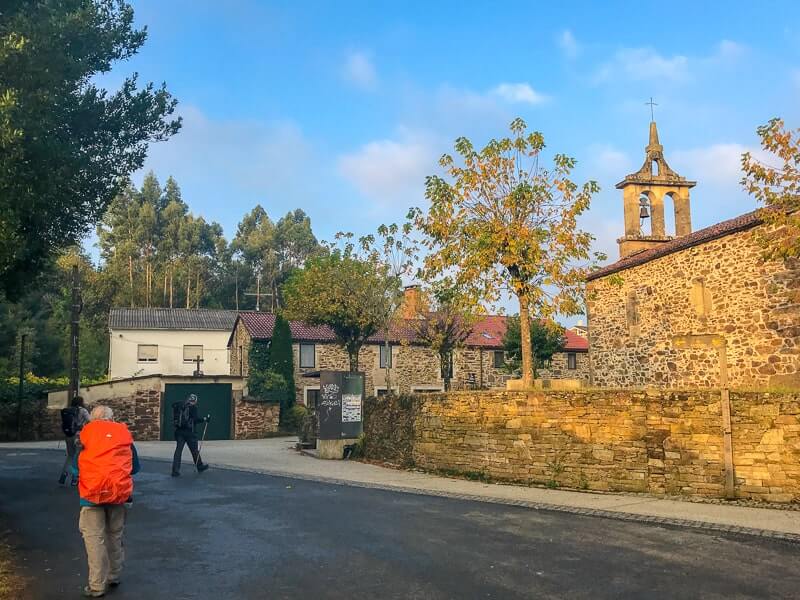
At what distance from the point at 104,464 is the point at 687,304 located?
1855 cm

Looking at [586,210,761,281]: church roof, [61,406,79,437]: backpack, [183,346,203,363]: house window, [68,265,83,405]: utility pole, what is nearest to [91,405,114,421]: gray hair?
[61,406,79,437]: backpack

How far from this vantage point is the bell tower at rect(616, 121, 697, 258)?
27719mm

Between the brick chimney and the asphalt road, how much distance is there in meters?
18.9

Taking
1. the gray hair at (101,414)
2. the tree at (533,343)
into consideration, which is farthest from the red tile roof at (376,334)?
the gray hair at (101,414)

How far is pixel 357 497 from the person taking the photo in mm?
11469

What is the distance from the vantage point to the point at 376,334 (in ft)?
125

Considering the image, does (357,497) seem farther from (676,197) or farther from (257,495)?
(676,197)

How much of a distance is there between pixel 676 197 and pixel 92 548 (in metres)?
26.8

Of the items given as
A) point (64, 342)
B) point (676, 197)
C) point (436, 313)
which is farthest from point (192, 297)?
point (676, 197)

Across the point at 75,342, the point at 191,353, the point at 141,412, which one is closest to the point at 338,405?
the point at 75,342

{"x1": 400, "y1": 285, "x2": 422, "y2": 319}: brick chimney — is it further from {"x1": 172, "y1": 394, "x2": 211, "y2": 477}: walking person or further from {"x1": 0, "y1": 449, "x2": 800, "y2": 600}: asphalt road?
{"x1": 0, "y1": 449, "x2": 800, "y2": 600}: asphalt road

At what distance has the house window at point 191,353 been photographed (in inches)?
1923

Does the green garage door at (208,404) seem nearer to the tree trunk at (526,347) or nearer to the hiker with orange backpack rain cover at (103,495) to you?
the tree trunk at (526,347)

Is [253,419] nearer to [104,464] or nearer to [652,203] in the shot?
[652,203]
